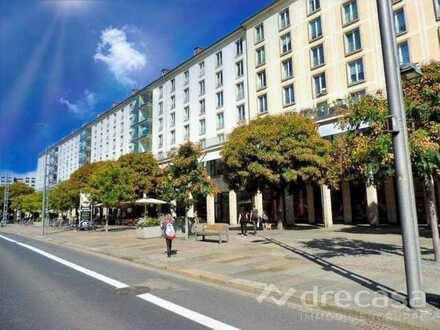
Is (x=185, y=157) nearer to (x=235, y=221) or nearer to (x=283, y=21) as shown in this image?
(x=235, y=221)

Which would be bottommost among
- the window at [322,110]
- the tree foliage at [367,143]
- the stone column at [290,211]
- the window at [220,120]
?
the stone column at [290,211]

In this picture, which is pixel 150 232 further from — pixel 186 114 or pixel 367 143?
pixel 186 114

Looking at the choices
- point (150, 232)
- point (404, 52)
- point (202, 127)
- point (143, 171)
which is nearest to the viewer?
point (150, 232)

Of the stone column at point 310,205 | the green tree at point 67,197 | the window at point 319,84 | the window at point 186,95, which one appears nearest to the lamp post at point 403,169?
the window at point 319,84

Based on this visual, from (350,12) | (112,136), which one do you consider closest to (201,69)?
(350,12)

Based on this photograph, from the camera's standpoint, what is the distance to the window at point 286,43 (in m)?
34.2

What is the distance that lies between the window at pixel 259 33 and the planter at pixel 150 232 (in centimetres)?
2274

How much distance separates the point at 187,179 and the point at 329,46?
694 inches

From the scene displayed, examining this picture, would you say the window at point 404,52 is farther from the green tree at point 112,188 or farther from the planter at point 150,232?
the green tree at point 112,188

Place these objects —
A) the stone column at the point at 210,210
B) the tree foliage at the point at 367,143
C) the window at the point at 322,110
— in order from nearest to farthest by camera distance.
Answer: the tree foliage at the point at 367,143, the window at the point at 322,110, the stone column at the point at 210,210

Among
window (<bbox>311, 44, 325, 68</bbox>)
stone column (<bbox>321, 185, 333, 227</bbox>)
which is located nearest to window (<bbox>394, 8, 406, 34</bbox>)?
window (<bbox>311, 44, 325, 68</bbox>)

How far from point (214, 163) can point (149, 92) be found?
21.9 meters

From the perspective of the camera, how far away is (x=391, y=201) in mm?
26328

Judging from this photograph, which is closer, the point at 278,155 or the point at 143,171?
the point at 278,155
